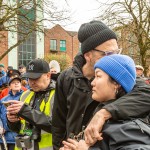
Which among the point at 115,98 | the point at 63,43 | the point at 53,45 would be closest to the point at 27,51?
the point at 53,45

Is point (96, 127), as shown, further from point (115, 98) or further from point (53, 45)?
point (53, 45)

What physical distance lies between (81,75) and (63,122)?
61cm

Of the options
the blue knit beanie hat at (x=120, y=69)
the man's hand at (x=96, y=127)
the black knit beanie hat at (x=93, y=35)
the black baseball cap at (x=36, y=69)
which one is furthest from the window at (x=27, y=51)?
the man's hand at (x=96, y=127)

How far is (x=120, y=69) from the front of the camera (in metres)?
1.95

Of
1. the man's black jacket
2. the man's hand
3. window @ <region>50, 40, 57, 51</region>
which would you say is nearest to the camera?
the man's hand

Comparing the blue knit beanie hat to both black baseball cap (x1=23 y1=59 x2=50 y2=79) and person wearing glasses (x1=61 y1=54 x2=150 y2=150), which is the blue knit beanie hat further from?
black baseball cap (x1=23 y1=59 x2=50 y2=79)

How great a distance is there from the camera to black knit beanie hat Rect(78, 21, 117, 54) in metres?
2.43

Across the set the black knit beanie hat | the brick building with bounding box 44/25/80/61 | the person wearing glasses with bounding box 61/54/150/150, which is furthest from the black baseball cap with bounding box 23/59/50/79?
the brick building with bounding box 44/25/80/61

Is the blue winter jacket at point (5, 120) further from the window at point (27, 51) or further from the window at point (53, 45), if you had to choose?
the window at point (53, 45)

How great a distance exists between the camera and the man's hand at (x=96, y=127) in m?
1.78

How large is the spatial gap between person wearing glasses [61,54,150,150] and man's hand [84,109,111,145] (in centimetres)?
3

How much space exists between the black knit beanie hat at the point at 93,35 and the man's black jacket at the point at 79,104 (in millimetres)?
202

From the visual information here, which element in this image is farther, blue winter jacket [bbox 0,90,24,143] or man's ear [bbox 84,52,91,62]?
blue winter jacket [bbox 0,90,24,143]

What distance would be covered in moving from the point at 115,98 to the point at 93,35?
0.67 metres
